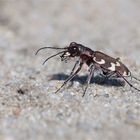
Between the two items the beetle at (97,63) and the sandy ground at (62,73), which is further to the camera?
the beetle at (97,63)

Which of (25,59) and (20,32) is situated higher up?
(20,32)

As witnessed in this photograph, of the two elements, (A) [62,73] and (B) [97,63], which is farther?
(A) [62,73]

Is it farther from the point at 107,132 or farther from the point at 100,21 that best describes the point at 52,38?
the point at 107,132

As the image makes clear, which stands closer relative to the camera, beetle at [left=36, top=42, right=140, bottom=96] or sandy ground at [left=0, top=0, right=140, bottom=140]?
sandy ground at [left=0, top=0, right=140, bottom=140]

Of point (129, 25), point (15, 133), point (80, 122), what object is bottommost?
point (15, 133)

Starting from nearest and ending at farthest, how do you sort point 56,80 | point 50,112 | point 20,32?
point 50,112, point 56,80, point 20,32

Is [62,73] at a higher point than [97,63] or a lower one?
higher

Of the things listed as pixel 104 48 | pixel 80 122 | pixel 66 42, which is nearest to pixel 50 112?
pixel 80 122

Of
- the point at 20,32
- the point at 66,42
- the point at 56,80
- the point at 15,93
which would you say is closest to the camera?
the point at 15,93
